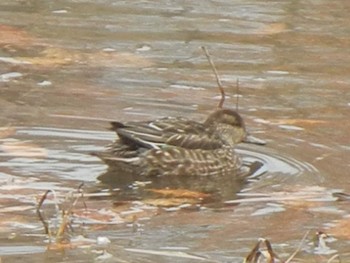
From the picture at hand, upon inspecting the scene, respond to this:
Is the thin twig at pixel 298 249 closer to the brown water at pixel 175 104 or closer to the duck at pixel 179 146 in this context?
the brown water at pixel 175 104

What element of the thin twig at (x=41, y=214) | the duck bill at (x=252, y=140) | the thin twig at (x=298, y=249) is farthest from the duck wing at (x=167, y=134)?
the thin twig at (x=298, y=249)

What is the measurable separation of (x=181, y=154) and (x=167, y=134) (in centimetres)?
18

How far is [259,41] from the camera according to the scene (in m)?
14.2

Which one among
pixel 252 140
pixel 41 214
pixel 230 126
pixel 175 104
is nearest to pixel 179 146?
pixel 230 126

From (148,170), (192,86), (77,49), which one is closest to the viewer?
(148,170)

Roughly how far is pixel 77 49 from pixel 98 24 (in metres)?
1.15

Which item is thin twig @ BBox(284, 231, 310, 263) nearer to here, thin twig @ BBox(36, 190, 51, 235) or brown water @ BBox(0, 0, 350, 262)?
brown water @ BBox(0, 0, 350, 262)

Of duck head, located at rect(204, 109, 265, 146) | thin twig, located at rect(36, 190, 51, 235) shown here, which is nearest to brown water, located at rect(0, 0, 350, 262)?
thin twig, located at rect(36, 190, 51, 235)

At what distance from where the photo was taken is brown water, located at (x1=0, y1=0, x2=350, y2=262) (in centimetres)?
834

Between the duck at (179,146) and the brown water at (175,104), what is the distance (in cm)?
17

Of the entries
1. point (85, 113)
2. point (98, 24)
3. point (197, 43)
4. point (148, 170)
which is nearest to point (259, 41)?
point (197, 43)

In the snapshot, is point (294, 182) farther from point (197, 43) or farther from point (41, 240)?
point (197, 43)

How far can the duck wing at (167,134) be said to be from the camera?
33.5ft

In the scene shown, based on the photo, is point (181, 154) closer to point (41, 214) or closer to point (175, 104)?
point (175, 104)
